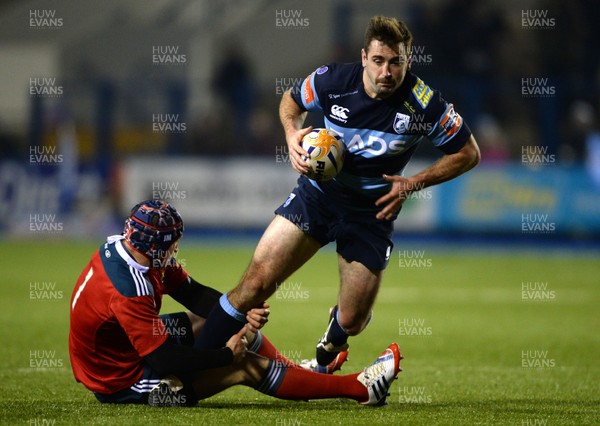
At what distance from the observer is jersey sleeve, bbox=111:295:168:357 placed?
557 centimetres

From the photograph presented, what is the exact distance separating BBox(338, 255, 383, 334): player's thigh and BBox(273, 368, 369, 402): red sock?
933 millimetres

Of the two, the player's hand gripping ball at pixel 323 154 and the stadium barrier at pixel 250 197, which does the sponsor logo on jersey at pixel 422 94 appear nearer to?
the player's hand gripping ball at pixel 323 154

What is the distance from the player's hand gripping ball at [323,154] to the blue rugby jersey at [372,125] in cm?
19

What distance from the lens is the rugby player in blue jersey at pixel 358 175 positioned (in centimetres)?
642

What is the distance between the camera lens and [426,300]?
12.9 metres

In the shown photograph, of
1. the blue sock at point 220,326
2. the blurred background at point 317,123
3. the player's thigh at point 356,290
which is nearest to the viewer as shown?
the blue sock at point 220,326

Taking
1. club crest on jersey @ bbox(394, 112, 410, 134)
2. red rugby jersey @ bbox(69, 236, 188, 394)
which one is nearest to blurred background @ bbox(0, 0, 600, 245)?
club crest on jersey @ bbox(394, 112, 410, 134)

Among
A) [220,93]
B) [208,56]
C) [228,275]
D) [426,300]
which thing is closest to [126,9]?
[208,56]

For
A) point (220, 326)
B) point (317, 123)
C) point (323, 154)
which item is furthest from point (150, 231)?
point (317, 123)

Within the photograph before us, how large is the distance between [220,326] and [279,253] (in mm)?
643

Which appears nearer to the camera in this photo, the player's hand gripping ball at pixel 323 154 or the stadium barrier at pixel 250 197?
the player's hand gripping ball at pixel 323 154

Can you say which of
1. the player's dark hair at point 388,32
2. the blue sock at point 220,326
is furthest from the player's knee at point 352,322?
the player's dark hair at point 388,32

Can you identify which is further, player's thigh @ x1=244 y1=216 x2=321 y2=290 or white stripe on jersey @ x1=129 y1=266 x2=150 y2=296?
player's thigh @ x1=244 y1=216 x2=321 y2=290

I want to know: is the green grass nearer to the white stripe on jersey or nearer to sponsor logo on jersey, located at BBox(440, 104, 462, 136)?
the white stripe on jersey
